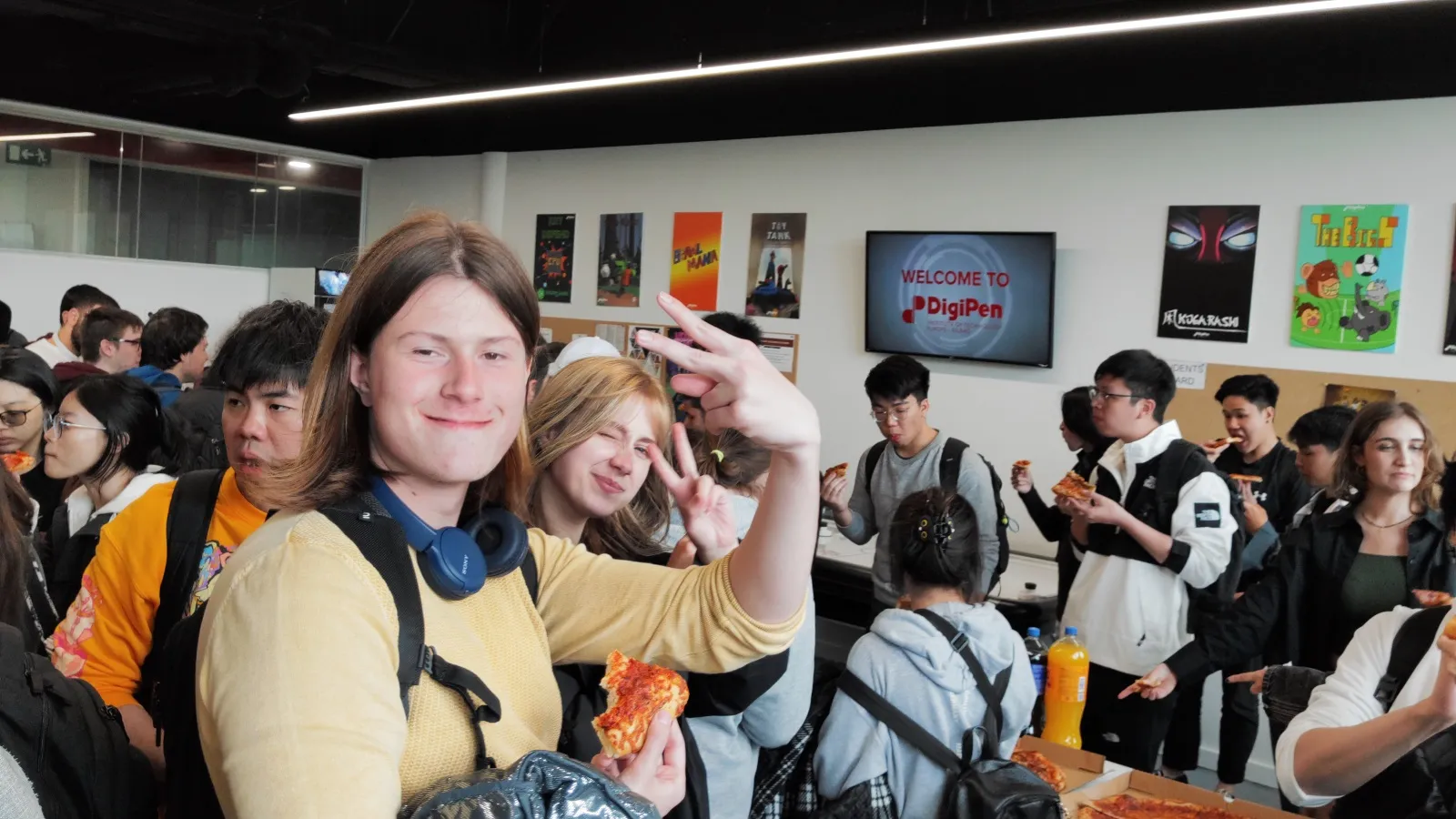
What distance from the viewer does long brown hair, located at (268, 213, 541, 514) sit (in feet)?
3.87

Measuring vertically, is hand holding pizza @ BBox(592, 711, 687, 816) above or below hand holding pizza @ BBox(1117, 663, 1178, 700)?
above

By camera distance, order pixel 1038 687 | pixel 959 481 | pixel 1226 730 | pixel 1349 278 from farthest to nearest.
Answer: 1. pixel 1349 278
2. pixel 1226 730
3. pixel 959 481
4. pixel 1038 687

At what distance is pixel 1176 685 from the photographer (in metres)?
3.45

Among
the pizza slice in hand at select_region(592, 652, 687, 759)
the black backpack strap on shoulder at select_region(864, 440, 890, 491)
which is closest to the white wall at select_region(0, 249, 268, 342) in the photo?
the black backpack strap on shoulder at select_region(864, 440, 890, 491)

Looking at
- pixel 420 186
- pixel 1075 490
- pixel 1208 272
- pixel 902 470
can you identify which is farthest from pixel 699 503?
pixel 420 186

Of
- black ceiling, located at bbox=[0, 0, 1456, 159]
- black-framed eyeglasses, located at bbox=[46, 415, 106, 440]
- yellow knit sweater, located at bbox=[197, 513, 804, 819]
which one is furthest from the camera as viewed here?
black ceiling, located at bbox=[0, 0, 1456, 159]

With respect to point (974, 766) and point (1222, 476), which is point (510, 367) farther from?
point (1222, 476)

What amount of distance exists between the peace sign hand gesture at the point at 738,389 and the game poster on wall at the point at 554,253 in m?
8.30

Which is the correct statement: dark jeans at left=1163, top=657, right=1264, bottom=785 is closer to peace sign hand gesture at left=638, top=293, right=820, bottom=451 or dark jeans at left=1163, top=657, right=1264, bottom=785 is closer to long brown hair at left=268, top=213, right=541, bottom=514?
peace sign hand gesture at left=638, top=293, right=820, bottom=451

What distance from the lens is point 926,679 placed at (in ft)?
8.52

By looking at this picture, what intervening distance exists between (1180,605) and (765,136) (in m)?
4.99

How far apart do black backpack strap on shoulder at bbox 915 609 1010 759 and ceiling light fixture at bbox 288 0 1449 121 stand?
97.9 inches

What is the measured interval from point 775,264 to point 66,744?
6.89m

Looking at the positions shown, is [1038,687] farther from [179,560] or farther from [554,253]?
[554,253]
